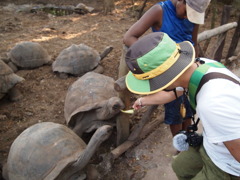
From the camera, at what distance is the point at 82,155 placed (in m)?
1.88

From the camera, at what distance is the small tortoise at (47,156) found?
6.35 feet

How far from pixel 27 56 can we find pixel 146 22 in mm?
3654

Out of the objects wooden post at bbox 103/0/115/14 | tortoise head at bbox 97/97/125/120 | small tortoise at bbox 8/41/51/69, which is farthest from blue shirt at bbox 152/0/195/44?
wooden post at bbox 103/0/115/14

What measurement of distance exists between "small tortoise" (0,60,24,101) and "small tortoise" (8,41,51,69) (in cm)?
87

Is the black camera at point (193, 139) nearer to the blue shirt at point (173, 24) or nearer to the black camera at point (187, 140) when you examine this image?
the black camera at point (187, 140)

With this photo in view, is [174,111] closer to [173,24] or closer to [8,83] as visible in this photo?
[173,24]

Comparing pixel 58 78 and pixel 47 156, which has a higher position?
pixel 47 156

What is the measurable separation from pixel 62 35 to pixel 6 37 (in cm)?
159

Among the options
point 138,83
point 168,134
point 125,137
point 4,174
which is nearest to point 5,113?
point 4,174

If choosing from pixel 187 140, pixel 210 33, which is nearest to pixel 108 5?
pixel 210 33

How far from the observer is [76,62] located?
4.58 meters

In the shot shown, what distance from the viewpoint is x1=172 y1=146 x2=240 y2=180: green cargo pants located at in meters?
1.44

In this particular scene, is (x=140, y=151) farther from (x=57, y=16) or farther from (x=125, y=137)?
(x=57, y=16)

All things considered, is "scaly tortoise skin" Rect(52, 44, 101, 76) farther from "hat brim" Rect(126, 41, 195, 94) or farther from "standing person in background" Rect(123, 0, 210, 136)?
"hat brim" Rect(126, 41, 195, 94)
